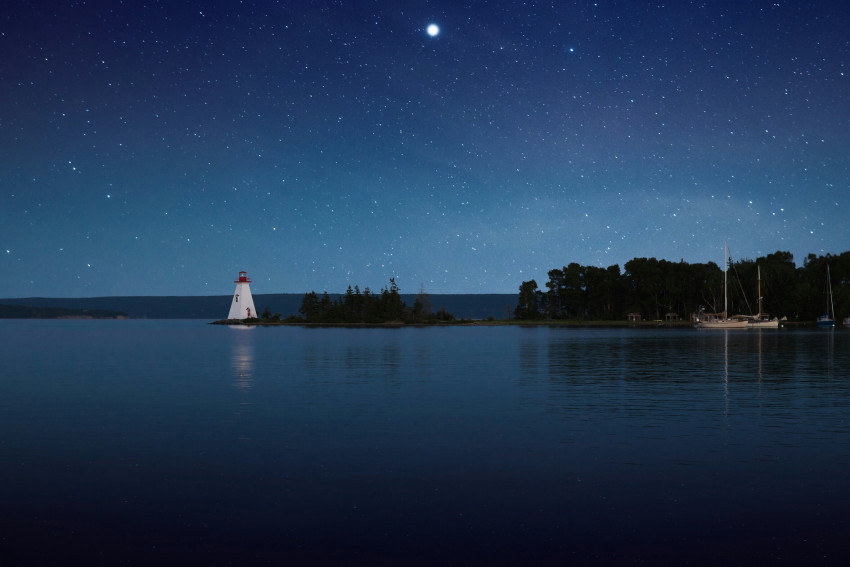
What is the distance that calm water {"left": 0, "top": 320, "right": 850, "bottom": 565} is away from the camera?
11.9 m

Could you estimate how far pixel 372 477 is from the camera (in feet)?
54.9

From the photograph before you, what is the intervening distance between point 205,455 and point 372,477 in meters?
5.75

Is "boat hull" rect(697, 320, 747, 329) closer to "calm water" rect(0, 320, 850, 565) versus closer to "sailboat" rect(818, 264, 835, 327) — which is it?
"sailboat" rect(818, 264, 835, 327)

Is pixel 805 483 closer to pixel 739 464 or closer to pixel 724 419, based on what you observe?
pixel 739 464

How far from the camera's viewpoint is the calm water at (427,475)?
39.2 ft

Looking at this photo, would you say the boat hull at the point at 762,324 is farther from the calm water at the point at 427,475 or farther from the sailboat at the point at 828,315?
the calm water at the point at 427,475

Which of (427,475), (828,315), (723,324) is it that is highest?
(828,315)

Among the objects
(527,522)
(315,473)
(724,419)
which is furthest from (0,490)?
(724,419)

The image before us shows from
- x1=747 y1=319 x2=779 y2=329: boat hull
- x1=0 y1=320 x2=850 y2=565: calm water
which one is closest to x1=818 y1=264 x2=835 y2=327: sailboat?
x1=747 y1=319 x2=779 y2=329: boat hull

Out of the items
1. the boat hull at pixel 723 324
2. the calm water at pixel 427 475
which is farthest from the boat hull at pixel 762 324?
the calm water at pixel 427 475

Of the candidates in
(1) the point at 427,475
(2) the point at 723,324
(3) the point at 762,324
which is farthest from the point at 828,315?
(1) the point at 427,475

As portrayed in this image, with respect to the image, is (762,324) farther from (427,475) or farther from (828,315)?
(427,475)

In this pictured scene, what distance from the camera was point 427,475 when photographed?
55.6 ft

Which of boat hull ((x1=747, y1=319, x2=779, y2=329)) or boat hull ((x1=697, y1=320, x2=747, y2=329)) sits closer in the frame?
boat hull ((x1=697, y1=320, x2=747, y2=329))
